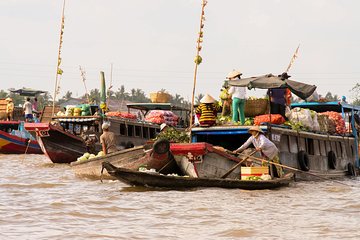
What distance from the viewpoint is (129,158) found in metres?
12.9

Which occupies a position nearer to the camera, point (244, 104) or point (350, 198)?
point (350, 198)

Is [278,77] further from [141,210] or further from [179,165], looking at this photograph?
[141,210]

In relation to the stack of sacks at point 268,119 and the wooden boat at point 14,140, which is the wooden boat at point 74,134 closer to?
the wooden boat at point 14,140

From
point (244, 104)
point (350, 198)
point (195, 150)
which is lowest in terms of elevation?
point (350, 198)

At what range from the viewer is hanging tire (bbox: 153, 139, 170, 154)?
1179 cm

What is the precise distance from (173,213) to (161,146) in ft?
9.99

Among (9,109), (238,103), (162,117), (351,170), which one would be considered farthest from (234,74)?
(9,109)

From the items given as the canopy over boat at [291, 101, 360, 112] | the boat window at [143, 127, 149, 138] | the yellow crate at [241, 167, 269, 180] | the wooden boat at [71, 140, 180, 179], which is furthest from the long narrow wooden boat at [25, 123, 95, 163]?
the yellow crate at [241, 167, 269, 180]

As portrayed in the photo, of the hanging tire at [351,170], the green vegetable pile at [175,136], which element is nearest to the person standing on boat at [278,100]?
the green vegetable pile at [175,136]

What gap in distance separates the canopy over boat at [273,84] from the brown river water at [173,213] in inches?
83.9

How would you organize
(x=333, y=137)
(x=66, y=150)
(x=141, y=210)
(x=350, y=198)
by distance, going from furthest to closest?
(x=66, y=150) < (x=333, y=137) < (x=350, y=198) < (x=141, y=210)

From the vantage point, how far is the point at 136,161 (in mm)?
12562

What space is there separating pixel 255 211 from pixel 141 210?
62.9 inches

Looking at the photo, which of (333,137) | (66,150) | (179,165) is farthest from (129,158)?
(66,150)
